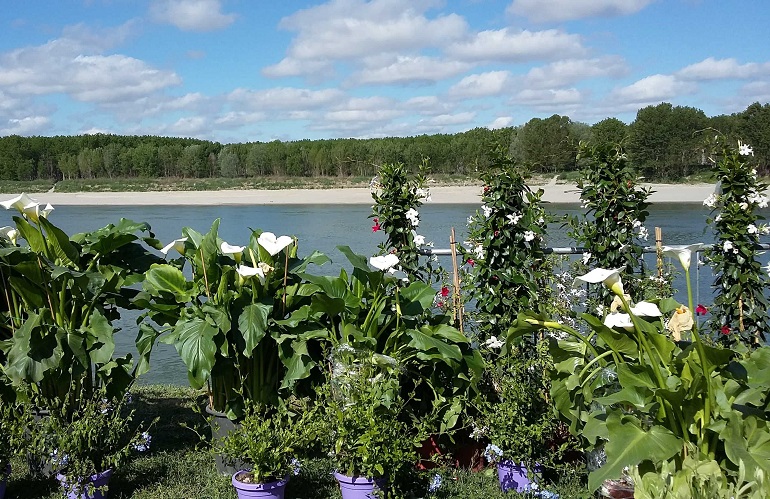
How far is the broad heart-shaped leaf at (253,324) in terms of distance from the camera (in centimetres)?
347

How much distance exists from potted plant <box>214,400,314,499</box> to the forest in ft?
114

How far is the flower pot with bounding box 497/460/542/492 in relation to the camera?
137 inches

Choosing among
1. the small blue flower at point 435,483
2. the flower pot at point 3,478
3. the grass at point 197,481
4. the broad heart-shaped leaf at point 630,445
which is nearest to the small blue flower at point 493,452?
the grass at point 197,481

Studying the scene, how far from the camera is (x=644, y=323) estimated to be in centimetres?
288

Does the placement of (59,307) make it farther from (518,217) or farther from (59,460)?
(518,217)

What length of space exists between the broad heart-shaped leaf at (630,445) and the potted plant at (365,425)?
2.83 ft

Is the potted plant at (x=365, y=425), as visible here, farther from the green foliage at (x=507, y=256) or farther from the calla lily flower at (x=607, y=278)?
the green foliage at (x=507, y=256)

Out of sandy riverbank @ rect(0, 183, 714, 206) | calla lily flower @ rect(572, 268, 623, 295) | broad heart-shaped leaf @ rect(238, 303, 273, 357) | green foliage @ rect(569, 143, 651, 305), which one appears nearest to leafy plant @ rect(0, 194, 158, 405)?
broad heart-shaped leaf @ rect(238, 303, 273, 357)

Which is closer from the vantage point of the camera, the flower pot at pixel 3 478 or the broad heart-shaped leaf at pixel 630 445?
the broad heart-shaped leaf at pixel 630 445

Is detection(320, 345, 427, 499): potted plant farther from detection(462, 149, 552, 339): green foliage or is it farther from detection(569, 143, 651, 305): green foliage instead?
detection(569, 143, 651, 305): green foliage

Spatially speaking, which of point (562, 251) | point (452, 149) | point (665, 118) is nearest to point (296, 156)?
point (452, 149)

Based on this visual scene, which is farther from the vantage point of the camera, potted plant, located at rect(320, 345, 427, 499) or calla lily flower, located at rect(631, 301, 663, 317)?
potted plant, located at rect(320, 345, 427, 499)

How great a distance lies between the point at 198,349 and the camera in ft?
11.3

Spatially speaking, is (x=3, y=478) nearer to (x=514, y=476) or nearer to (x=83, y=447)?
(x=83, y=447)
